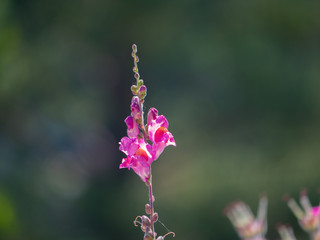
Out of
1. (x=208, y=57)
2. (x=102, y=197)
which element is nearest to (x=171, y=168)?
(x=102, y=197)

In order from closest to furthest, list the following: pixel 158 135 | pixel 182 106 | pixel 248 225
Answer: pixel 158 135, pixel 248 225, pixel 182 106

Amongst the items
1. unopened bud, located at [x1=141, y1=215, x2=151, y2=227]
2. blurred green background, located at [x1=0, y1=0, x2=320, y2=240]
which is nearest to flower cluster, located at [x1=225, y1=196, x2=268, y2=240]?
unopened bud, located at [x1=141, y1=215, x2=151, y2=227]

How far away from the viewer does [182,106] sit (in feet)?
31.0

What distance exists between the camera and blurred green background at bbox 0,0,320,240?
7.36 metres

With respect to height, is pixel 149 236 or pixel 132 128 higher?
pixel 132 128

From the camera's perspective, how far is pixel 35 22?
8297 mm

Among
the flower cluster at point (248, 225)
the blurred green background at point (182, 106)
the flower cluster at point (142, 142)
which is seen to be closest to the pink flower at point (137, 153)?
the flower cluster at point (142, 142)

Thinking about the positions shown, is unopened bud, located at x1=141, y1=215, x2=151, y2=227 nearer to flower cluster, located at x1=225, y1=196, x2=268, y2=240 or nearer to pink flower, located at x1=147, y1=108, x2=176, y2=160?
pink flower, located at x1=147, y1=108, x2=176, y2=160

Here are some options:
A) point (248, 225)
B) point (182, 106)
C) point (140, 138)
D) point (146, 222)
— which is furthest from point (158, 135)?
point (182, 106)

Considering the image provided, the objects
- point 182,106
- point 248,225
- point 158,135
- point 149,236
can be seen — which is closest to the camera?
point 149,236

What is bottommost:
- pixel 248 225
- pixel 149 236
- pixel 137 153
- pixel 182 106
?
pixel 149 236

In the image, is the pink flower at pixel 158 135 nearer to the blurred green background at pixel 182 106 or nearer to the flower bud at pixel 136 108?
the flower bud at pixel 136 108

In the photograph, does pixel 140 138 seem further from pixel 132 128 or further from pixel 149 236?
pixel 149 236

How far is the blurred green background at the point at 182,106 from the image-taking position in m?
7.36
